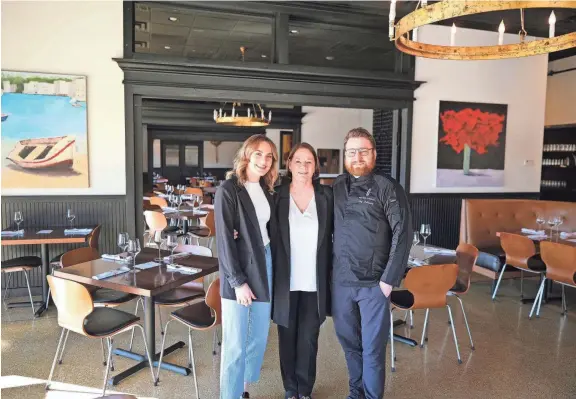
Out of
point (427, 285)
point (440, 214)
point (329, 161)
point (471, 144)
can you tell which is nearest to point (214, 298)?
point (427, 285)

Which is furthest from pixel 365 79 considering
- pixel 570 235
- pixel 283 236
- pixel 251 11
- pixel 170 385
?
pixel 170 385

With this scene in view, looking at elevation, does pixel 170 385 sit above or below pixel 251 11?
below

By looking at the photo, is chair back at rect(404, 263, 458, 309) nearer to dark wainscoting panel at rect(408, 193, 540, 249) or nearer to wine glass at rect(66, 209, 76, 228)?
dark wainscoting panel at rect(408, 193, 540, 249)

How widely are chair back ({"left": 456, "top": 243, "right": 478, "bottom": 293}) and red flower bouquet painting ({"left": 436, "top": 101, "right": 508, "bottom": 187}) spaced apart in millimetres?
2604

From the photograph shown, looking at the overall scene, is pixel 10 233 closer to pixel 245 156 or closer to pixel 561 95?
pixel 245 156

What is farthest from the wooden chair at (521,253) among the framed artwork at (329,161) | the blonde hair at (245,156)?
the framed artwork at (329,161)

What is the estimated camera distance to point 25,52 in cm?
493

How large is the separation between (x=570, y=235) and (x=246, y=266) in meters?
4.56

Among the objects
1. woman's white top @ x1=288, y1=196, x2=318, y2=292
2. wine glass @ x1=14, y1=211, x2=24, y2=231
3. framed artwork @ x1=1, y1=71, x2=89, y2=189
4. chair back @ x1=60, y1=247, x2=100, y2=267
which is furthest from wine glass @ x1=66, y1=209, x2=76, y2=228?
woman's white top @ x1=288, y1=196, x2=318, y2=292

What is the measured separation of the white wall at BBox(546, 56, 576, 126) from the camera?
28.0 ft

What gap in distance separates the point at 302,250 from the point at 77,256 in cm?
221

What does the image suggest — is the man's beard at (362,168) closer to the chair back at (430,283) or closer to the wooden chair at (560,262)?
the chair back at (430,283)

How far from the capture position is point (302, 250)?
268cm

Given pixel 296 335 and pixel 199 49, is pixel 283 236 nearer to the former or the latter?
pixel 296 335
